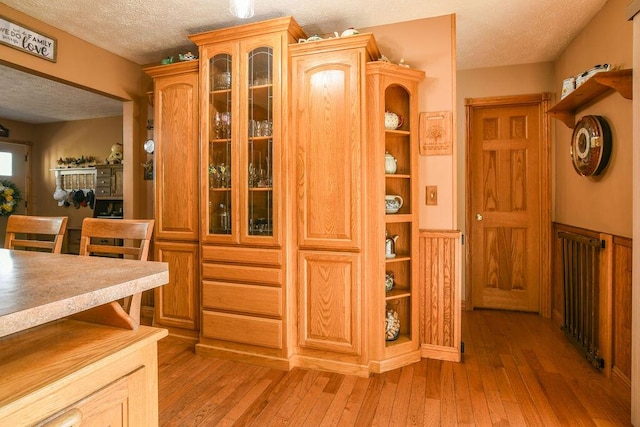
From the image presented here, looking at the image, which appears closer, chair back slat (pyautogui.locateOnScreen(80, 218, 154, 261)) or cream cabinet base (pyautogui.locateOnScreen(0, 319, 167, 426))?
cream cabinet base (pyautogui.locateOnScreen(0, 319, 167, 426))

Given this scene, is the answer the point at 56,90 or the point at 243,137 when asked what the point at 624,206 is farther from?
the point at 56,90

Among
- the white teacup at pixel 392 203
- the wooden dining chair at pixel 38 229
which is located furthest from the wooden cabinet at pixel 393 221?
the wooden dining chair at pixel 38 229

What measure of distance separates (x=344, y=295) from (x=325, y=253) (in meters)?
0.31

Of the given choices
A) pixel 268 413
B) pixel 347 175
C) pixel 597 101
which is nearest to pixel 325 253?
pixel 347 175

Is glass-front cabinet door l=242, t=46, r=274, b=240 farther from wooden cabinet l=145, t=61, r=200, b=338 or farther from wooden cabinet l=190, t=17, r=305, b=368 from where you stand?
wooden cabinet l=145, t=61, r=200, b=338

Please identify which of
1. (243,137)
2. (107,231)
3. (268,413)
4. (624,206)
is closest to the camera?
(107,231)

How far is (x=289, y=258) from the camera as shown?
2.52 meters

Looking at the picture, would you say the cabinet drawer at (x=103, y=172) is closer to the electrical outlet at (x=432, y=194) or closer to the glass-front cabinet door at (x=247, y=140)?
the glass-front cabinet door at (x=247, y=140)

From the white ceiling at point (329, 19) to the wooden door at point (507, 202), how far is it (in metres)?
0.59

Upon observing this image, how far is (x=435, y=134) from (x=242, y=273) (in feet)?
5.78

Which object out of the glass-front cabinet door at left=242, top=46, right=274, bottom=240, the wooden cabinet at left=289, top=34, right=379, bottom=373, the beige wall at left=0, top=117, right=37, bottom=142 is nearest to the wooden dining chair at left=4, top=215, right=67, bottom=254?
the glass-front cabinet door at left=242, top=46, right=274, bottom=240

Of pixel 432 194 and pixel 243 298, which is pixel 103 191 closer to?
pixel 243 298

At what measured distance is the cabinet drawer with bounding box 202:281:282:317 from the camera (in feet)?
8.25

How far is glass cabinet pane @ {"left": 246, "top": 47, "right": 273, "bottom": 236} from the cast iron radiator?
2.30m
